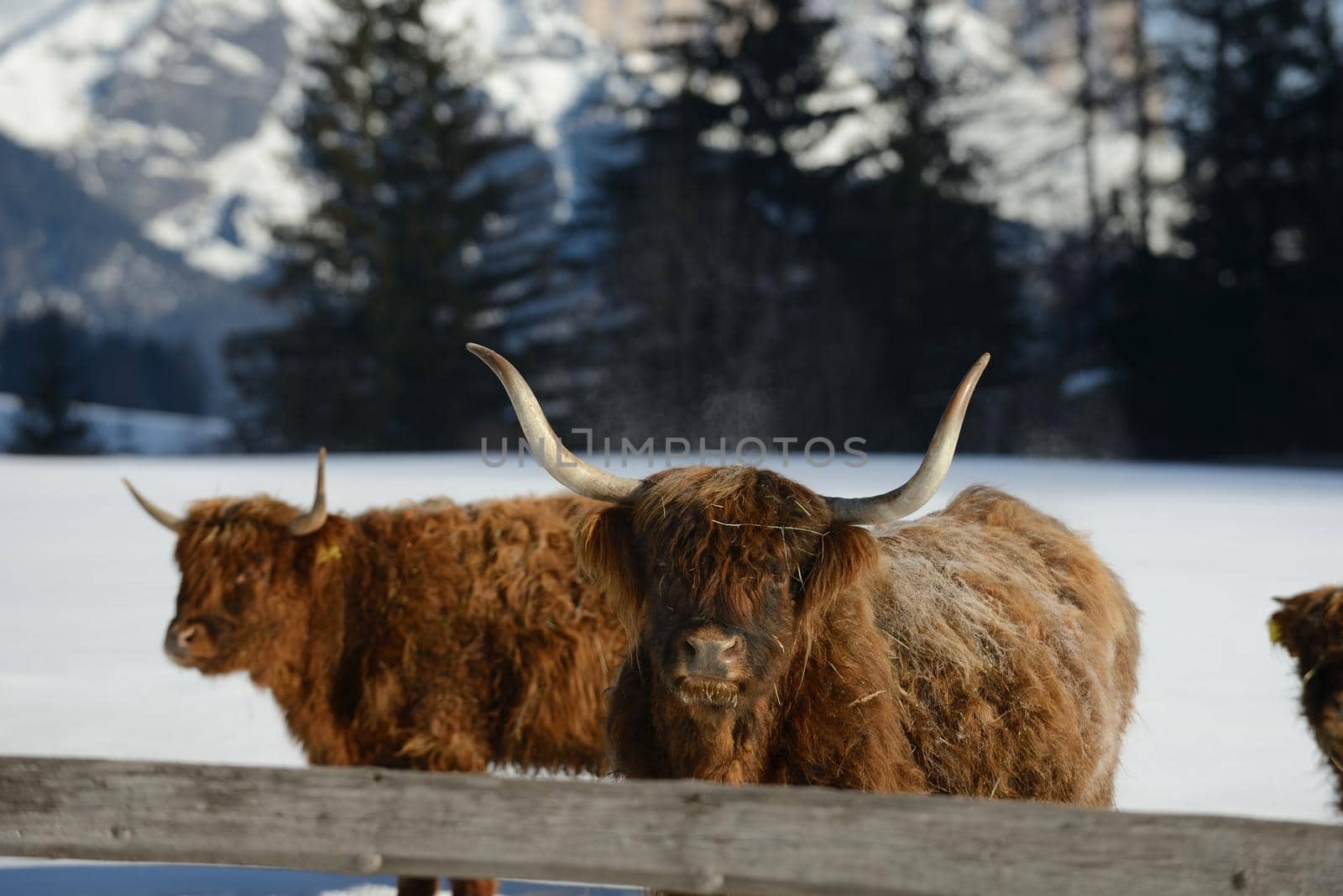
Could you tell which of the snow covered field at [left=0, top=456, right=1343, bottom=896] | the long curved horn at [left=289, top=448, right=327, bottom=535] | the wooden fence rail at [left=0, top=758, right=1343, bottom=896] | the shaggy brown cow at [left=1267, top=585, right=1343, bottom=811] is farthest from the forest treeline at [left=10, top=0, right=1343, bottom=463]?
the wooden fence rail at [left=0, top=758, right=1343, bottom=896]

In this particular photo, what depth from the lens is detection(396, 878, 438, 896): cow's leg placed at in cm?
478

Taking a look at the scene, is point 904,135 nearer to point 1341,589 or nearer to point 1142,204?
point 1142,204

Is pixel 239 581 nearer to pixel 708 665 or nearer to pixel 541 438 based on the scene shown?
pixel 541 438

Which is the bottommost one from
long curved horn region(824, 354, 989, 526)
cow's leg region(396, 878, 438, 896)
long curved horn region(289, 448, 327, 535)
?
cow's leg region(396, 878, 438, 896)

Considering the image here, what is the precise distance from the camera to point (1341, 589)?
15.3 ft

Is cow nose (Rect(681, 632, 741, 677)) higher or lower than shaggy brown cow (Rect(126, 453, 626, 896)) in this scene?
higher

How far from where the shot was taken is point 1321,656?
452cm

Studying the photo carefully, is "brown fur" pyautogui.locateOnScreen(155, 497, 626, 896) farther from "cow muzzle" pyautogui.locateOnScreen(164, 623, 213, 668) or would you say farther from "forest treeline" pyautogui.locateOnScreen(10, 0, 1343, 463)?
"forest treeline" pyautogui.locateOnScreen(10, 0, 1343, 463)

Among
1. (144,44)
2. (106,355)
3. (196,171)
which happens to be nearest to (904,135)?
(106,355)

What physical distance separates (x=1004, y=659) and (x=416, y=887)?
2.51m

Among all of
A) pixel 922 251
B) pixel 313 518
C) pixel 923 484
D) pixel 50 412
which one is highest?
pixel 922 251

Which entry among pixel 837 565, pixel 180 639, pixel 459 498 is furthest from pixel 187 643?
pixel 459 498

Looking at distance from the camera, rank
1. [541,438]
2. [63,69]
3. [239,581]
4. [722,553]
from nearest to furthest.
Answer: [722,553] → [541,438] → [239,581] → [63,69]

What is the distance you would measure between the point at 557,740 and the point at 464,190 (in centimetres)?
2527
